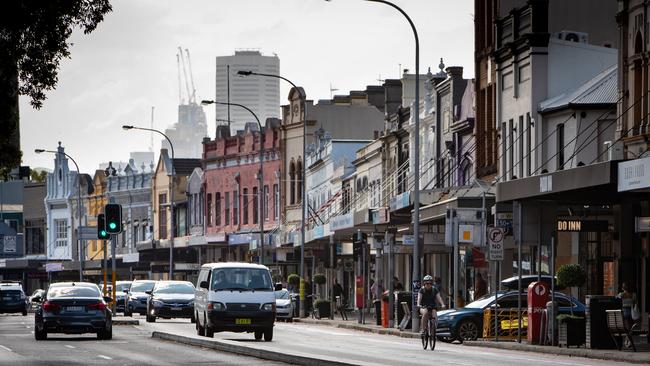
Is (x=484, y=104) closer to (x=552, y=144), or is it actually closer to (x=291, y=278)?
(x=552, y=144)

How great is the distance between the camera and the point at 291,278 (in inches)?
3125

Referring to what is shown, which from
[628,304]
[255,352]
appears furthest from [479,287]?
[255,352]

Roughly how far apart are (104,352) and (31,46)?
33.4ft

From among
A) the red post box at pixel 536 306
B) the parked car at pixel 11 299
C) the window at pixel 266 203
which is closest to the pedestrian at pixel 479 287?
the red post box at pixel 536 306

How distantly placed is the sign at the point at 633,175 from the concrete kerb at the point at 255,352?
8.96m

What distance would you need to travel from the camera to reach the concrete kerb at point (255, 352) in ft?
93.7

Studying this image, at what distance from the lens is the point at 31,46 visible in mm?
28031

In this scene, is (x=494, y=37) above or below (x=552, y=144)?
above

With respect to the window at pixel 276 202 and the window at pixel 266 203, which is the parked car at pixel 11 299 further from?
Answer: the window at pixel 266 203

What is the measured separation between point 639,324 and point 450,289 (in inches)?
772

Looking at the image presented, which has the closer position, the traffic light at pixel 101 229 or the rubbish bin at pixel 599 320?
the rubbish bin at pixel 599 320

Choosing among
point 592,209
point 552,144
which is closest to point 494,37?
point 552,144

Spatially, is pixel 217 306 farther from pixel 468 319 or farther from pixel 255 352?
pixel 255 352

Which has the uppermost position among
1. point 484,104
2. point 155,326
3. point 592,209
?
point 484,104
